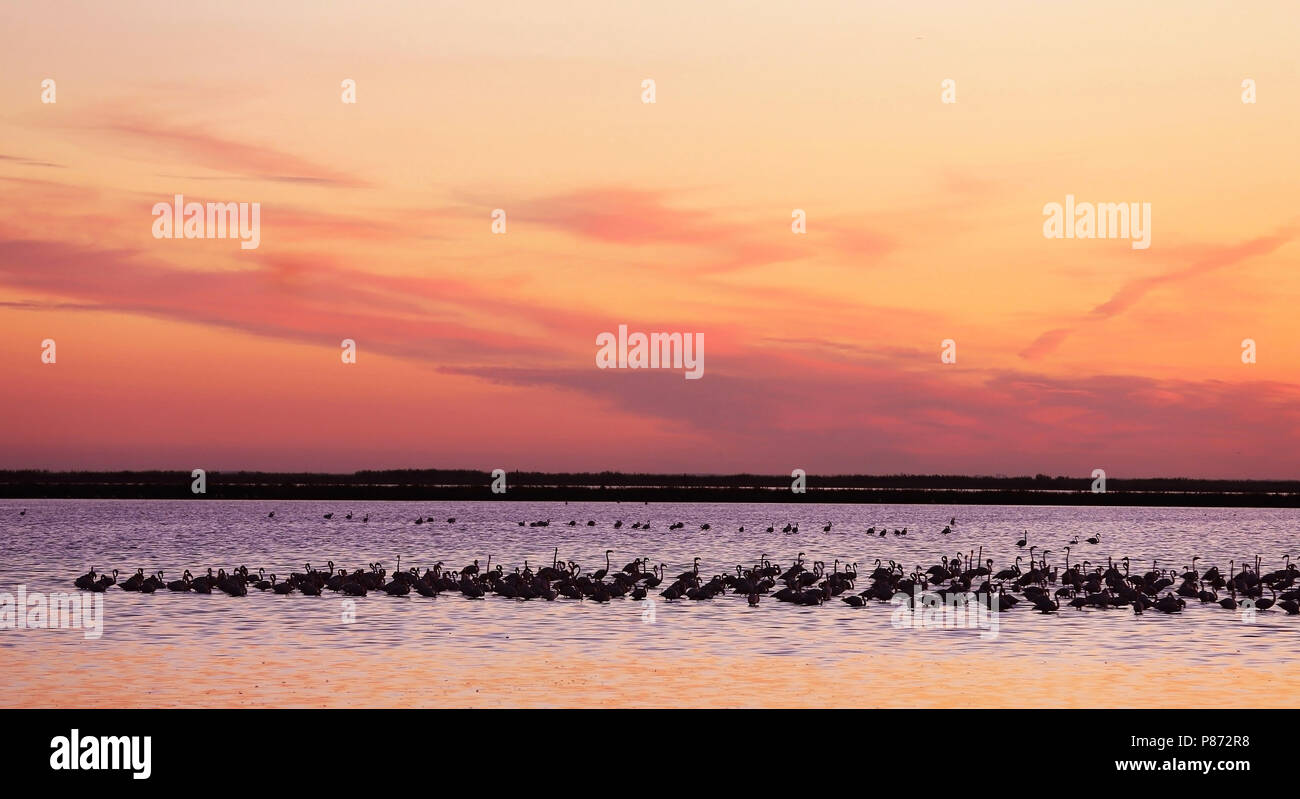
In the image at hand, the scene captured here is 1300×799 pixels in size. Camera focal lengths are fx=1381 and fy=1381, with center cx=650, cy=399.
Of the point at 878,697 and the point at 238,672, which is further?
the point at 238,672

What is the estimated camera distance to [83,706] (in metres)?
22.3

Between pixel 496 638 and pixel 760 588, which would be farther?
pixel 760 588

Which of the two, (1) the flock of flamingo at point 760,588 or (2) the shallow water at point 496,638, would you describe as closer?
(2) the shallow water at point 496,638

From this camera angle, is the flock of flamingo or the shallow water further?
the flock of flamingo

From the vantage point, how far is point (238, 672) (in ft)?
85.2
